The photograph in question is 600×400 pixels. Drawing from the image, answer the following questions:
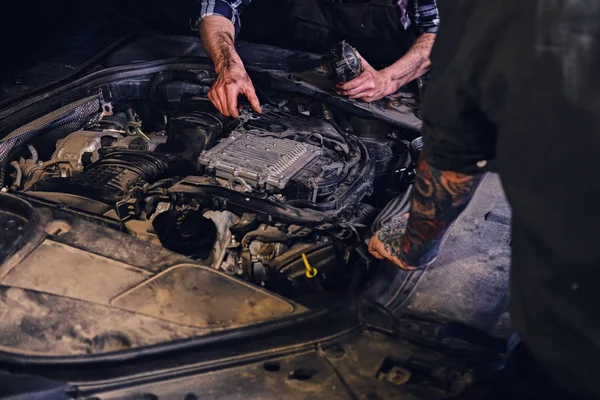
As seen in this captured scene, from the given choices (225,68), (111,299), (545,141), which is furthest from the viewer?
(225,68)

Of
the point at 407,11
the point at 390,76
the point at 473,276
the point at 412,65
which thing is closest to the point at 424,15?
the point at 407,11

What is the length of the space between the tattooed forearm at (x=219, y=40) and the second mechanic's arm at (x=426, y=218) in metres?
1.09

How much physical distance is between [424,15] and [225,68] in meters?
0.97

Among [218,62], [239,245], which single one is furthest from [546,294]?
[218,62]

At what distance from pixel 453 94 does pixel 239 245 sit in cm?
84

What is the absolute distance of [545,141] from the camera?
88cm

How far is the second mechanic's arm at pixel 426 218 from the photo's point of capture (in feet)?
4.50

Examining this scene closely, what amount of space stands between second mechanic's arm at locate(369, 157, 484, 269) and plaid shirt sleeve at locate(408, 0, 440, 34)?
4.39 ft

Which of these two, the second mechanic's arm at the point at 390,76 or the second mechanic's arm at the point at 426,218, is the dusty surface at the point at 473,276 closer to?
the second mechanic's arm at the point at 426,218

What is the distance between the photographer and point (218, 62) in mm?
2377

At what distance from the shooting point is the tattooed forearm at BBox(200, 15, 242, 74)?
7.73 ft

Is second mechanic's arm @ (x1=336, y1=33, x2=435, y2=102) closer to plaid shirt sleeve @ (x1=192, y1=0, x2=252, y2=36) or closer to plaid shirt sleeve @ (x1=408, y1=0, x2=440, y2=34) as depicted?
plaid shirt sleeve @ (x1=408, y1=0, x2=440, y2=34)

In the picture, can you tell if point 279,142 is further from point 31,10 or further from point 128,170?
point 31,10

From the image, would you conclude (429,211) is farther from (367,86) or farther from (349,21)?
(349,21)
